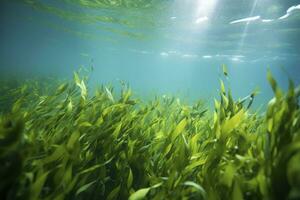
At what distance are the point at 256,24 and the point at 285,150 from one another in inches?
→ 752

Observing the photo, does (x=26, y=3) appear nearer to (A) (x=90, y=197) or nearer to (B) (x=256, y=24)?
(B) (x=256, y=24)

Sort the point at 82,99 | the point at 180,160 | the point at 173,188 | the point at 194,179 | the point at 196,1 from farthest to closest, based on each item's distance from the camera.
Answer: the point at 196,1 → the point at 82,99 → the point at 194,179 → the point at 180,160 → the point at 173,188

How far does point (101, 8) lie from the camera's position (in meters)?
19.1

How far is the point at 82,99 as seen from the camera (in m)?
3.69

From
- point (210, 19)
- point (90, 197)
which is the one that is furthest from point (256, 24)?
point (90, 197)

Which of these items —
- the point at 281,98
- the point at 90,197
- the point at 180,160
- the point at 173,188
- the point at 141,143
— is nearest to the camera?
the point at 281,98

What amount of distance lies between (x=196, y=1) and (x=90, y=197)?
50.3ft

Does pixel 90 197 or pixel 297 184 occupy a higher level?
pixel 297 184

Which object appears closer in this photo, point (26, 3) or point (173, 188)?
point (173, 188)

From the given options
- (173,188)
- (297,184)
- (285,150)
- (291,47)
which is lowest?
(173,188)

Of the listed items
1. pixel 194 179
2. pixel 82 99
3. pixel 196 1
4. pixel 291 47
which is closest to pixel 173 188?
pixel 194 179

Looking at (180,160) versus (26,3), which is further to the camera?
(26,3)

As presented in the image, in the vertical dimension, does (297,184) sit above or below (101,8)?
below

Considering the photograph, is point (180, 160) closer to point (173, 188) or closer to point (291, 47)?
point (173, 188)
